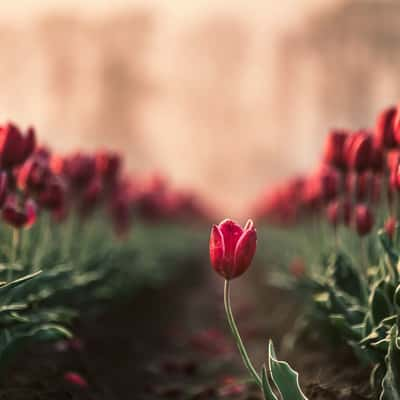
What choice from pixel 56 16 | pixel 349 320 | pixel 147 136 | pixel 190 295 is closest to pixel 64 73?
pixel 56 16

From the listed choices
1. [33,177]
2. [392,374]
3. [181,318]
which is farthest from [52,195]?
[181,318]

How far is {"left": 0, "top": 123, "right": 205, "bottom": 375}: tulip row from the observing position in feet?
9.59

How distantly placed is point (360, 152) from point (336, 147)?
0.33 m

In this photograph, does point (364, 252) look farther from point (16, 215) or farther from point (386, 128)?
point (16, 215)

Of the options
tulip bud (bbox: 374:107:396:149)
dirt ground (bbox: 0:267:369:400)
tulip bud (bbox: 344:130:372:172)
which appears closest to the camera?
dirt ground (bbox: 0:267:369:400)

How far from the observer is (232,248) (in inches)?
87.4

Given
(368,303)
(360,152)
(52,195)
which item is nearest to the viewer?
(368,303)

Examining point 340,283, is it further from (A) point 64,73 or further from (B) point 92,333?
(A) point 64,73

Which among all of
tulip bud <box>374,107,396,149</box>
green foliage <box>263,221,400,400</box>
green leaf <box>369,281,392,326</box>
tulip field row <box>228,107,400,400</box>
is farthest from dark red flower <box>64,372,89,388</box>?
tulip bud <box>374,107,396,149</box>

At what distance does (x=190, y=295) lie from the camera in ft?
26.9

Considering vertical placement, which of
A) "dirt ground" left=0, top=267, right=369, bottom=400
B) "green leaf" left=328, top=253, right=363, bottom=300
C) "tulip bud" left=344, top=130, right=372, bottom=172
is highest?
"tulip bud" left=344, top=130, right=372, bottom=172

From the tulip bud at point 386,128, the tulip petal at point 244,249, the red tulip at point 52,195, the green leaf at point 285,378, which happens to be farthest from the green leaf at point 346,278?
the red tulip at point 52,195

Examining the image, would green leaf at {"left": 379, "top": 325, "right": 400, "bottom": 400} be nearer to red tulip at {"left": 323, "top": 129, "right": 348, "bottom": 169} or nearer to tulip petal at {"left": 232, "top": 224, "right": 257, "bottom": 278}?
tulip petal at {"left": 232, "top": 224, "right": 257, "bottom": 278}

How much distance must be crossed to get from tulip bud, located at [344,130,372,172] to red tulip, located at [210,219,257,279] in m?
1.35
